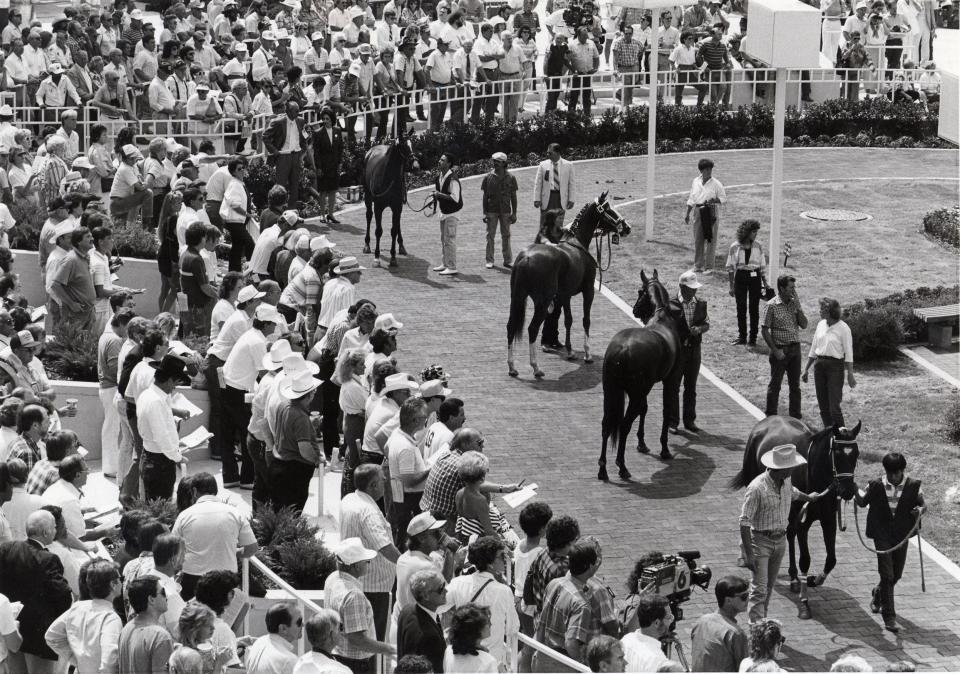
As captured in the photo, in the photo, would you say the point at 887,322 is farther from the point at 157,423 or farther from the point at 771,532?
the point at 157,423

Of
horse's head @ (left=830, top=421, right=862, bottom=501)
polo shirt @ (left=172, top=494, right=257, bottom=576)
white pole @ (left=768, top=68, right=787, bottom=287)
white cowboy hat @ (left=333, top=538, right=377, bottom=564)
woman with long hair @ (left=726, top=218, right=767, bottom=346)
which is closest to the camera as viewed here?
white cowboy hat @ (left=333, top=538, right=377, bottom=564)

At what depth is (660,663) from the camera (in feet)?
32.7

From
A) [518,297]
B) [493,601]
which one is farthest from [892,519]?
[518,297]

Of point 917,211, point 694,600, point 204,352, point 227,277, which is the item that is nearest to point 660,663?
point 694,600

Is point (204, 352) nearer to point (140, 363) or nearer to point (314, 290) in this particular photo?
point (314, 290)

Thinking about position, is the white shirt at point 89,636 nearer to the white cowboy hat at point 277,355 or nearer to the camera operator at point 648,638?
the camera operator at point 648,638

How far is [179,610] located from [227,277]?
6.53 m

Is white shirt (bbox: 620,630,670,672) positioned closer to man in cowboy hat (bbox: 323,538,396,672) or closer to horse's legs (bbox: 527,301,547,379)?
man in cowboy hat (bbox: 323,538,396,672)

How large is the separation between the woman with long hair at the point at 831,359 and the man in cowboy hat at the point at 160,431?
23.9 ft

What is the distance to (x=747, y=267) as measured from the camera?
821 inches

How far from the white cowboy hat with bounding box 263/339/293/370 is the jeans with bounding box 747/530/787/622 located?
443cm

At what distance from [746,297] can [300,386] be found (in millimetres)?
8882

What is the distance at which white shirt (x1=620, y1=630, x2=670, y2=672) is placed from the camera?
997cm

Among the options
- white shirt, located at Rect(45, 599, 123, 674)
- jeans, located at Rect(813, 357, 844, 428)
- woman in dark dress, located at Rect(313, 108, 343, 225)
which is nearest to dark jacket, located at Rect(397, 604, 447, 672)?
white shirt, located at Rect(45, 599, 123, 674)
